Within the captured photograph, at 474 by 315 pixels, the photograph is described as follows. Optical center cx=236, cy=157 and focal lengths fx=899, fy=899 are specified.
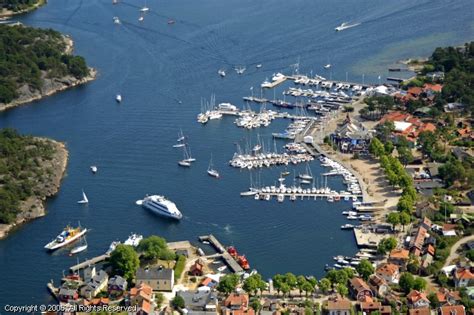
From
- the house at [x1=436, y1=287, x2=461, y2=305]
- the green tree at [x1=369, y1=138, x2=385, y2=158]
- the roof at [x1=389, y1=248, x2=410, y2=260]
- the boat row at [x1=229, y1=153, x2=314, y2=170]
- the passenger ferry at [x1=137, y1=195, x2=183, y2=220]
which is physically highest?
the green tree at [x1=369, y1=138, x2=385, y2=158]

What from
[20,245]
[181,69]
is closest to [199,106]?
[181,69]

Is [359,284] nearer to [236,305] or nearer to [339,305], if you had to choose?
[339,305]

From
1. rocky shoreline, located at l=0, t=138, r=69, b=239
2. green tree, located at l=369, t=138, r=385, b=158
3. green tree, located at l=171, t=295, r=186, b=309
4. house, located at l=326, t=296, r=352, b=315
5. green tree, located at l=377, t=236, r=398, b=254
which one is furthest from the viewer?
green tree, located at l=369, t=138, r=385, b=158

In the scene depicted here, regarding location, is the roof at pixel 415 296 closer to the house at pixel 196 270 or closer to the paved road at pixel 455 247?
the paved road at pixel 455 247

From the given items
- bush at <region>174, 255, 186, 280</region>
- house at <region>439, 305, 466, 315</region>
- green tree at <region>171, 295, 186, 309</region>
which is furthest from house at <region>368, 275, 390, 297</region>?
bush at <region>174, 255, 186, 280</region>

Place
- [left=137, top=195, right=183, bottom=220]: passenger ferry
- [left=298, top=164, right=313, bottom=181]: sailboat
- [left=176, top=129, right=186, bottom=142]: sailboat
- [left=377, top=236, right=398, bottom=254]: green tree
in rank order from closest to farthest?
[left=377, top=236, right=398, bottom=254]: green tree → [left=137, top=195, right=183, bottom=220]: passenger ferry → [left=298, top=164, right=313, bottom=181]: sailboat → [left=176, top=129, right=186, bottom=142]: sailboat

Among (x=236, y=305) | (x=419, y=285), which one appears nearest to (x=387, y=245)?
(x=419, y=285)

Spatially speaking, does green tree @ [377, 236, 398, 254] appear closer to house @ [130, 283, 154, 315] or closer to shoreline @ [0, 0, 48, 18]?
house @ [130, 283, 154, 315]
